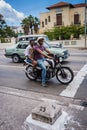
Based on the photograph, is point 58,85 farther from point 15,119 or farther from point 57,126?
point 57,126

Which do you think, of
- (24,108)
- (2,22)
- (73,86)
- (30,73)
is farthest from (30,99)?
(2,22)

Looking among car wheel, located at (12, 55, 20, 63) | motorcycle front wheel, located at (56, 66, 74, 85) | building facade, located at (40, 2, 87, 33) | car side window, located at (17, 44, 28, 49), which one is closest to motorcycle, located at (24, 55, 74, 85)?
motorcycle front wheel, located at (56, 66, 74, 85)

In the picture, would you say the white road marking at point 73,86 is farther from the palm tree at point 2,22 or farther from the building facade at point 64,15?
the palm tree at point 2,22

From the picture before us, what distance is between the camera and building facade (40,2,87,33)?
1615 inches

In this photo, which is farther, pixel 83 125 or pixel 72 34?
pixel 72 34

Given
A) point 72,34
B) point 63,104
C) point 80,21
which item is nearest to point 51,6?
point 80,21

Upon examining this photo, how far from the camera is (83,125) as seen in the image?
12.7 feet

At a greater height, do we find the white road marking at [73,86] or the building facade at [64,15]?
the building facade at [64,15]

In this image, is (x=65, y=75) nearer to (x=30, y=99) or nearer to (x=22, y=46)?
(x=30, y=99)

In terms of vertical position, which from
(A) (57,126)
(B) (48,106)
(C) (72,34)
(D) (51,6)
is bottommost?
(A) (57,126)

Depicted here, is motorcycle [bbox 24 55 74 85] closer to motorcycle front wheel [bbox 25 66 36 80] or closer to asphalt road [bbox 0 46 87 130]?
asphalt road [bbox 0 46 87 130]

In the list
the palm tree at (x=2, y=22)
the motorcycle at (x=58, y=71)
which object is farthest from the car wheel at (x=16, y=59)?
the palm tree at (x=2, y=22)

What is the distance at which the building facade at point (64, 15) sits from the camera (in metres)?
41.0

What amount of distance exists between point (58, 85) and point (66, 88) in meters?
0.49
